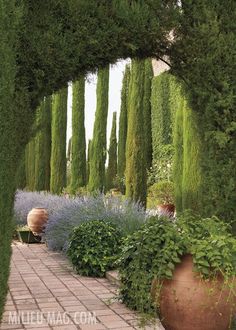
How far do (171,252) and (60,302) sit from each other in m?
1.91

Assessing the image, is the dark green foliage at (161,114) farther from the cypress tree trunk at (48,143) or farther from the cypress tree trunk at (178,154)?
the cypress tree trunk at (178,154)

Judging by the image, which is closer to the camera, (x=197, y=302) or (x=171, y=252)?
(x=197, y=302)

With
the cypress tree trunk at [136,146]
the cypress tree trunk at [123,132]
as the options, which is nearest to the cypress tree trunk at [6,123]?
the cypress tree trunk at [136,146]

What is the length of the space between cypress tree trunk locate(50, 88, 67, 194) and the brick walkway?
10.5 m

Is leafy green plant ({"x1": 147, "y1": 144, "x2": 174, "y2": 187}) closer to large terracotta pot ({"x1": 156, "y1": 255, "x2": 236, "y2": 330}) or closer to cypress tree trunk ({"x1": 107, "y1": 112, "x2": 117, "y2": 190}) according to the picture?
cypress tree trunk ({"x1": 107, "y1": 112, "x2": 117, "y2": 190})

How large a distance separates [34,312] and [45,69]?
2.69 m

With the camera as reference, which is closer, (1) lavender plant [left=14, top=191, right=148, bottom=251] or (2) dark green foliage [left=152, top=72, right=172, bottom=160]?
(1) lavender plant [left=14, top=191, right=148, bottom=251]

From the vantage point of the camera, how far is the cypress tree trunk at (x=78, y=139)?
18.6 meters

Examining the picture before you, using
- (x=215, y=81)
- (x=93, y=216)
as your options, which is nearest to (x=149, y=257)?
(x=215, y=81)

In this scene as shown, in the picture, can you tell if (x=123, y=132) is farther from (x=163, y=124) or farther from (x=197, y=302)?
(x=197, y=302)

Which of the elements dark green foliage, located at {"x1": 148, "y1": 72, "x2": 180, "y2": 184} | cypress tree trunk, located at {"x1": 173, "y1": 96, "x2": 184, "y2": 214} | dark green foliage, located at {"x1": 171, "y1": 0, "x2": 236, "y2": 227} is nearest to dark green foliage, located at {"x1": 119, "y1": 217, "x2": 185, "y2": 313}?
dark green foliage, located at {"x1": 171, "y1": 0, "x2": 236, "y2": 227}

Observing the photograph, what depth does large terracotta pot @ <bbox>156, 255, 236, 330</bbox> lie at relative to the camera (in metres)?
4.36

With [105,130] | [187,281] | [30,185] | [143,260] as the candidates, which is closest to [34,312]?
[143,260]

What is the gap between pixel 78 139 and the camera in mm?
18922
